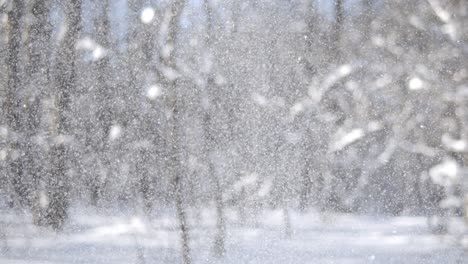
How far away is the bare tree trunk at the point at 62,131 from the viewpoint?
1208 millimetres

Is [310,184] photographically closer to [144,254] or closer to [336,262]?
[336,262]

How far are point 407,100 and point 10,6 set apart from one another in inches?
45.6

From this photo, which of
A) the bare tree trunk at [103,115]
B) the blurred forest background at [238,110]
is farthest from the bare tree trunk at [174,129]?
the bare tree trunk at [103,115]

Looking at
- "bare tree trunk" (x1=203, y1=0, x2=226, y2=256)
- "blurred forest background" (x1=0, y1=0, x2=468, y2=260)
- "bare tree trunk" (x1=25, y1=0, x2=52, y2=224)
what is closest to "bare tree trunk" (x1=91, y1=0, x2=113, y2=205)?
"blurred forest background" (x1=0, y1=0, x2=468, y2=260)

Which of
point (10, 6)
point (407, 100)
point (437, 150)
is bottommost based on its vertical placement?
point (437, 150)

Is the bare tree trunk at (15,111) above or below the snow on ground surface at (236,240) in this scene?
above

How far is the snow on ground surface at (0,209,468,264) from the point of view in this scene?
120 centimetres

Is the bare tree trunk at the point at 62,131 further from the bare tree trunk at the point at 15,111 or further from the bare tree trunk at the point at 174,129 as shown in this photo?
the bare tree trunk at the point at 174,129

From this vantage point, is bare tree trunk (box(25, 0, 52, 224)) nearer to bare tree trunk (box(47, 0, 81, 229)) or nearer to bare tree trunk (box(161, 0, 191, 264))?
bare tree trunk (box(47, 0, 81, 229))

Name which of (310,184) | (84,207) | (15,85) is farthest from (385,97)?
(15,85)

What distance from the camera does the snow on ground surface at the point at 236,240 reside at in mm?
1202

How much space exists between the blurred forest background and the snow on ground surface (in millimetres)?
38

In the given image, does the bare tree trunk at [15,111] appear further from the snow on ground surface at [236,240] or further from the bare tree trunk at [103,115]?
the bare tree trunk at [103,115]

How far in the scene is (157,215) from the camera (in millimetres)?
1224
